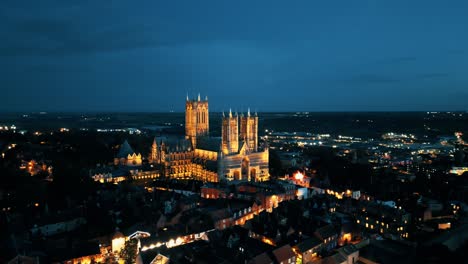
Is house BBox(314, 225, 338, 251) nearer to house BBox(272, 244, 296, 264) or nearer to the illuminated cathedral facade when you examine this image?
house BBox(272, 244, 296, 264)

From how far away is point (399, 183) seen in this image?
58.3 m

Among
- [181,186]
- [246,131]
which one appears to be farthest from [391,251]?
[246,131]

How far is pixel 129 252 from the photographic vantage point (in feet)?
92.9

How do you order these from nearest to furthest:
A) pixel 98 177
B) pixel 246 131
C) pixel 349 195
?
pixel 349 195
pixel 98 177
pixel 246 131

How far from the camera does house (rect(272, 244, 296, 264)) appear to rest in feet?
91.5

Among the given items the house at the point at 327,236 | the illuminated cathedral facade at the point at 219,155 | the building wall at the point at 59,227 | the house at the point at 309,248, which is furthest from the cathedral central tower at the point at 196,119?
the house at the point at 309,248

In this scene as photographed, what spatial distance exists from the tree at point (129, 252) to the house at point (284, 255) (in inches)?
404

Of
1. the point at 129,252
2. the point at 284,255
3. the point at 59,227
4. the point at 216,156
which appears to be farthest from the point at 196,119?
the point at 284,255

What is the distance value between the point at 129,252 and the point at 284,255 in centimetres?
1135

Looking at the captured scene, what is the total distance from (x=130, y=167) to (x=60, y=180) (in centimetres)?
1570

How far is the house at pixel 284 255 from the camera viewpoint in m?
27.9

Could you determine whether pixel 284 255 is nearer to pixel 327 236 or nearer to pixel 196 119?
pixel 327 236

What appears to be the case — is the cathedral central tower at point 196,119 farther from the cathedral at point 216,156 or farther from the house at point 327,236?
the house at point 327,236

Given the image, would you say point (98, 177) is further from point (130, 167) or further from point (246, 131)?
point (246, 131)
